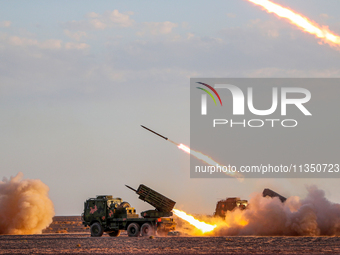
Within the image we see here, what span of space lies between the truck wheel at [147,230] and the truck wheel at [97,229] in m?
3.57

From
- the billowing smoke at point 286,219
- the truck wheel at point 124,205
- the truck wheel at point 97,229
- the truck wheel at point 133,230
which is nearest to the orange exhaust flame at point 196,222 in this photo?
the billowing smoke at point 286,219

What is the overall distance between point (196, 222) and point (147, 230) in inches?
237

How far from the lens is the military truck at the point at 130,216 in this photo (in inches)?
1743

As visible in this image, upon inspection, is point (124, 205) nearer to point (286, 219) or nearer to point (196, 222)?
point (196, 222)

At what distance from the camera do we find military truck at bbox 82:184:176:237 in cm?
4428

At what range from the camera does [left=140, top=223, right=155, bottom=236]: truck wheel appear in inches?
1722

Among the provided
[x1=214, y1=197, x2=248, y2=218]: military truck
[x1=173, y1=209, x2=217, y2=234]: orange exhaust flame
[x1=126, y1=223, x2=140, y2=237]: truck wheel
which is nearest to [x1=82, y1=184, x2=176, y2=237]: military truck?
[x1=126, y1=223, x2=140, y2=237]: truck wheel

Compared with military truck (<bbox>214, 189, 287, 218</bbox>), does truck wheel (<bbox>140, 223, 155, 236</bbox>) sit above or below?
below

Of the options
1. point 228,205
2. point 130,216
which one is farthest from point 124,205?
point 228,205

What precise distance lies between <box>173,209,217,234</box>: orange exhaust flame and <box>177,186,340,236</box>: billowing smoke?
44cm

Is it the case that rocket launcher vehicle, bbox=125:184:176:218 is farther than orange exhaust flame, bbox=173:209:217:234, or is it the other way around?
orange exhaust flame, bbox=173:209:217:234

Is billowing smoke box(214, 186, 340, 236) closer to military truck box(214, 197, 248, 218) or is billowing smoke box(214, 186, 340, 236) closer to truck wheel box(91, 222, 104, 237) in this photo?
military truck box(214, 197, 248, 218)

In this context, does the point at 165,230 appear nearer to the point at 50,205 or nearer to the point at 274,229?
the point at 274,229

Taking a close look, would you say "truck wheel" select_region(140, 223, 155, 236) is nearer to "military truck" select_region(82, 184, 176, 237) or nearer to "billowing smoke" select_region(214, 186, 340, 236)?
"military truck" select_region(82, 184, 176, 237)
